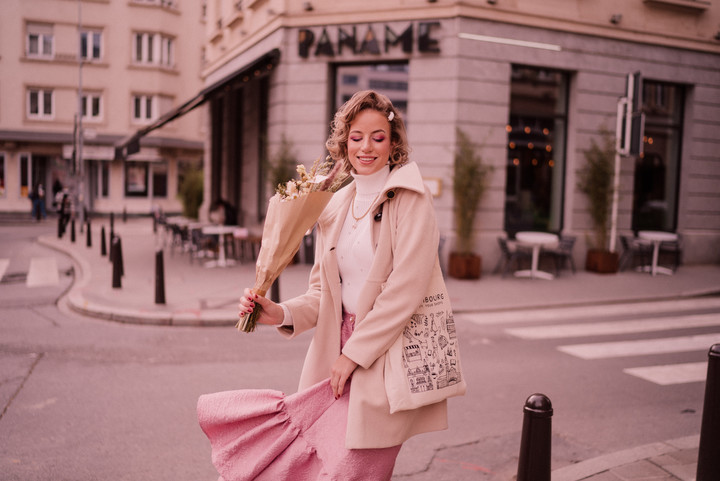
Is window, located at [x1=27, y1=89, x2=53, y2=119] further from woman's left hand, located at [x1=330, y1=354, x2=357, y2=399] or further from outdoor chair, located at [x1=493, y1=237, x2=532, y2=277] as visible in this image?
woman's left hand, located at [x1=330, y1=354, x2=357, y2=399]

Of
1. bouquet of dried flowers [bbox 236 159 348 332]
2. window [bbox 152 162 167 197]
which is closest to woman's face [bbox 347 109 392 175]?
bouquet of dried flowers [bbox 236 159 348 332]

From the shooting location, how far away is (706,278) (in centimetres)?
1215

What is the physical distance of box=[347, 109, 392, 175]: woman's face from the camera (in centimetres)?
233

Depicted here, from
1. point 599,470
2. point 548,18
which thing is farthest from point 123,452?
point 548,18

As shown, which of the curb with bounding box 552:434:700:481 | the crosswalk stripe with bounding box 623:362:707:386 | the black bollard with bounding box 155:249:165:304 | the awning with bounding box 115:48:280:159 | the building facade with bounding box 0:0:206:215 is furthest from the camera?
the building facade with bounding box 0:0:206:215

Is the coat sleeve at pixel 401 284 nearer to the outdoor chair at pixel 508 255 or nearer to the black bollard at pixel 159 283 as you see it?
the black bollard at pixel 159 283

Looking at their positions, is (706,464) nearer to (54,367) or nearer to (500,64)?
(54,367)

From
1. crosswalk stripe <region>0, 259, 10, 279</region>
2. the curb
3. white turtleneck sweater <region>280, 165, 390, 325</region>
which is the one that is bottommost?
crosswalk stripe <region>0, 259, 10, 279</region>

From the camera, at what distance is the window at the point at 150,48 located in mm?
31781

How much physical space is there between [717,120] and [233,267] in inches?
464

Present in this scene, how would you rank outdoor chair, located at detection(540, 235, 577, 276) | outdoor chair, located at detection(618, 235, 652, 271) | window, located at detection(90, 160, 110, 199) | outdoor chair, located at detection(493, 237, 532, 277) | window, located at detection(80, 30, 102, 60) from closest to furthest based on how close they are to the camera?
outdoor chair, located at detection(493, 237, 532, 277)
outdoor chair, located at detection(540, 235, 577, 276)
outdoor chair, located at detection(618, 235, 652, 271)
window, located at detection(80, 30, 102, 60)
window, located at detection(90, 160, 110, 199)

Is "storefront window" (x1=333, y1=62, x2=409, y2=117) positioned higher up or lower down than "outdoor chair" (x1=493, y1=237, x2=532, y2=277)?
higher up

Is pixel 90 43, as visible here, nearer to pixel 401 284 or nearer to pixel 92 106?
pixel 92 106

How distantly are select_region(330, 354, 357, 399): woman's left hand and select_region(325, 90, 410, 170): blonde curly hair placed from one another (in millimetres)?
786
